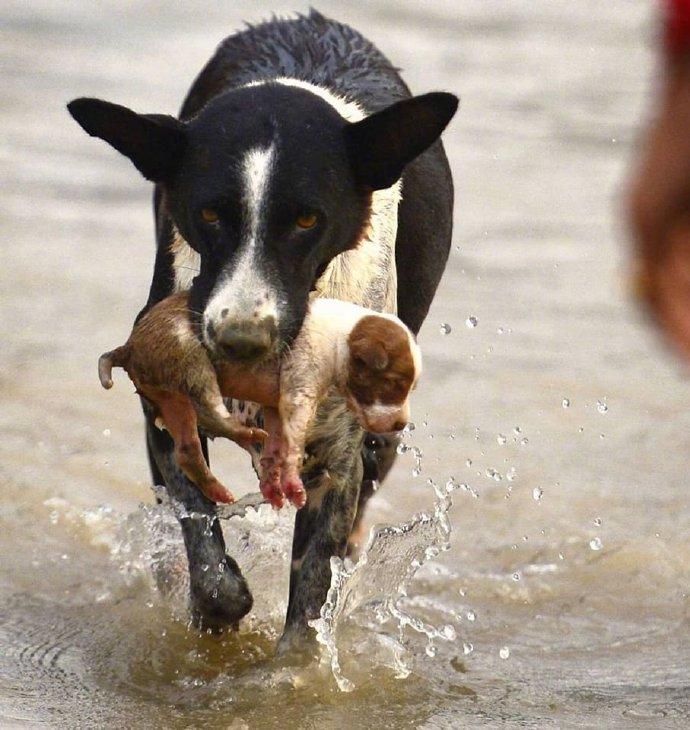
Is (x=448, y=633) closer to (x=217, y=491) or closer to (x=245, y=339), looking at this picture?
(x=217, y=491)

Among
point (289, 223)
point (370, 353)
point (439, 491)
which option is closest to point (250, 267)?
point (289, 223)

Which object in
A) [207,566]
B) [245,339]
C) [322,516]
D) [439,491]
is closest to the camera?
[245,339]

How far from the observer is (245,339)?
3285 mm

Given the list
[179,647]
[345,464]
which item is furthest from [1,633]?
[345,464]

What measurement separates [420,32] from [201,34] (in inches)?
85.6

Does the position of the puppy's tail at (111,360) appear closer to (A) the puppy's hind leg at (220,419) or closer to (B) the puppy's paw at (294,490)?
(A) the puppy's hind leg at (220,419)

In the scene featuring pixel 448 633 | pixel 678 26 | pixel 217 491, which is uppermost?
pixel 678 26

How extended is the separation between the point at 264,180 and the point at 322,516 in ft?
3.61

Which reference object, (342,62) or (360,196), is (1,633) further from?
(342,62)

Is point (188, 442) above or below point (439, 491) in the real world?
above

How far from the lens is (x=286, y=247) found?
11.6 feet

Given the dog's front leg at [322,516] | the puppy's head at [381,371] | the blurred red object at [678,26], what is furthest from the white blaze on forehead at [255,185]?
the blurred red object at [678,26]

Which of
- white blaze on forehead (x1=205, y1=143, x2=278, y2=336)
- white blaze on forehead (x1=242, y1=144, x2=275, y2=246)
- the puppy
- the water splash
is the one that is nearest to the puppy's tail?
the puppy

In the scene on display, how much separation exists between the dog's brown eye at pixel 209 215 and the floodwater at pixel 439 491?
1.09 meters
